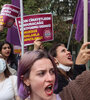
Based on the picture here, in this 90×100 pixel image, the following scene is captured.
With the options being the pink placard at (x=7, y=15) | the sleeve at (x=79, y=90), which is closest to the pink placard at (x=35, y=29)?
the pink placard at (x=7, y=15)

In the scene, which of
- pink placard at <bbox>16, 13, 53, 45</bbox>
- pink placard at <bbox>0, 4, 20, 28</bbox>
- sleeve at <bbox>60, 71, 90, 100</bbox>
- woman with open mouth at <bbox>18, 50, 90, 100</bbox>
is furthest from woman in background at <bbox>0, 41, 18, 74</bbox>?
sleeve at <bbox>60, 71, 90, 100</bbox>

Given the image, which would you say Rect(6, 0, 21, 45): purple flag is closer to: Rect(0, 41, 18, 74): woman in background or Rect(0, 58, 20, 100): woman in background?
Rect(0, 41, 18, 74): woman in background

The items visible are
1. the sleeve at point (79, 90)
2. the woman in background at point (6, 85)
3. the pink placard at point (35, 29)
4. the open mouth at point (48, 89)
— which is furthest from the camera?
the pink placard at point (35, 29)

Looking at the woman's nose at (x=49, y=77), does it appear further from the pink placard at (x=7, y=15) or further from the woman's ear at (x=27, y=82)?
the pink placard at (x=7, y=15)

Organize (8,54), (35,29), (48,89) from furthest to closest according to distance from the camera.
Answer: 1. (8,54)
2. (35,29)
3. (48,89)

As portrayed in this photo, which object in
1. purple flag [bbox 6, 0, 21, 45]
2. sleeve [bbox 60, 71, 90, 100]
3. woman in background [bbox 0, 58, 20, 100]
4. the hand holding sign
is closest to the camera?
sleeve [bbox 60, 71, 90, 100]

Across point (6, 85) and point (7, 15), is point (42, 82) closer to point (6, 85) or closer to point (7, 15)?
point (6, 85)

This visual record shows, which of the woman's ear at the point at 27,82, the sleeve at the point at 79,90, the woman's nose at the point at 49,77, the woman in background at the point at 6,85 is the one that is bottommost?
the woman in background at the point at 6,85

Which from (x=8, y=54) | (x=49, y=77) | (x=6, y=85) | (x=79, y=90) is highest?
(x=49, y=77)

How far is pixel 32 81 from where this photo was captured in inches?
68.1

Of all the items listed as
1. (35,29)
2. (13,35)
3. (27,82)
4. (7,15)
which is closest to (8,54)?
(35,29)

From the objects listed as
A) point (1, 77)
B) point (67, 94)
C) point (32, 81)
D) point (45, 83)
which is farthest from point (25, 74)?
point (1, 77)

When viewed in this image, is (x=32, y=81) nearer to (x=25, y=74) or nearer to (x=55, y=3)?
(x=25, y=74)

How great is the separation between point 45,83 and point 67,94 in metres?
0.25
